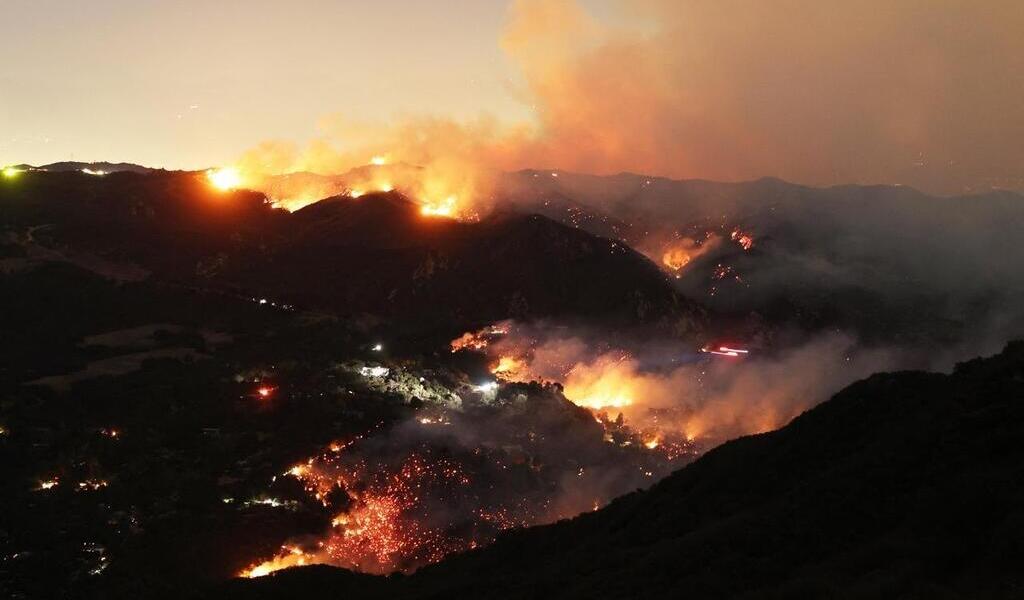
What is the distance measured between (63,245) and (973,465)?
3074 inches

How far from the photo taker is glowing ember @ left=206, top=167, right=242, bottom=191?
3740 inches

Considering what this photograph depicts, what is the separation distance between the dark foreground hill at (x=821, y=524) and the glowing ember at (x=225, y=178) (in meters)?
77.6

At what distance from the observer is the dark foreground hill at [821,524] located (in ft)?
45.0

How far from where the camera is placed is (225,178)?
326ft

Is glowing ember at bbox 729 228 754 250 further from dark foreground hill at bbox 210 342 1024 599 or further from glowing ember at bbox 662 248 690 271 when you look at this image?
dark foreground hill at bbox 210 342 1024 599

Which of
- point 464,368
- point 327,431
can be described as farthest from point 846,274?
point 327,431

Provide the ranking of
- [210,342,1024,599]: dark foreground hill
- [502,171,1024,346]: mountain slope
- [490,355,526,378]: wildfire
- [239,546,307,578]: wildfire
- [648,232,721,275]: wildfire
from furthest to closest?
[648,232,721,275]: wildfire < [502,171,1024,346]: mountain slope < [490,355,526,378]: wildfire < [239,546,307,578]: wildfire < [210,342,1024,599]: dark foreground hill

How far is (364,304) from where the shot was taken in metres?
73.5

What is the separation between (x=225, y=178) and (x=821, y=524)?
95701mm

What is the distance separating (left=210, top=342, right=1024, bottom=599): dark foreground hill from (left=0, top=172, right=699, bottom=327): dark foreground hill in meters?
43.0

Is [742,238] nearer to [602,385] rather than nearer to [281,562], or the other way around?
[602,385]

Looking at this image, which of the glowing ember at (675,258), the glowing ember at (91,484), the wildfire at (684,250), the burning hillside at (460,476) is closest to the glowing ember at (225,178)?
the wildfire at (684,250)

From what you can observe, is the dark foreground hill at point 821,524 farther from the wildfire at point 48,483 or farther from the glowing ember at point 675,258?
the glowing ember at point 675,258

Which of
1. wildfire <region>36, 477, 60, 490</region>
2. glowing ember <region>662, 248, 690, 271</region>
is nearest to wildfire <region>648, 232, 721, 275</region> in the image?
glowing ember <region>662, 248, 690, 271</region>
